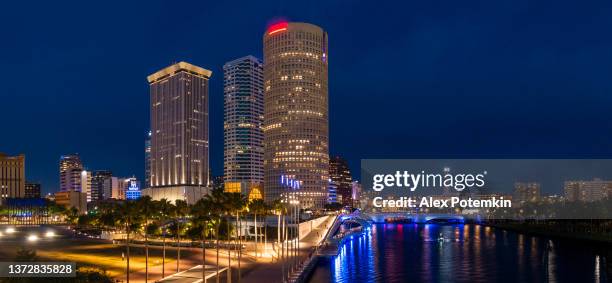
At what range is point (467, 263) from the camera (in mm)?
122438

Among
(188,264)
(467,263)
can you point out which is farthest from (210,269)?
(467,263)

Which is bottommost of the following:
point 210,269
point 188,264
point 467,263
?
point 467,263

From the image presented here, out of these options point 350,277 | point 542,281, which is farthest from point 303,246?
point 542,281

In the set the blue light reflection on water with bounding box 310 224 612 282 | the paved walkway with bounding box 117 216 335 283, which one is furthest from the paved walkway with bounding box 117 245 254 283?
the blue light reflection on water with bounding box 310 224 612 282

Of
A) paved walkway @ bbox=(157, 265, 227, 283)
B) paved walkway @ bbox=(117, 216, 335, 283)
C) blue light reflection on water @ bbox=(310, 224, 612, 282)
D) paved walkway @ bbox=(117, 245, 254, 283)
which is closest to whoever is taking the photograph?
paved walkway @ bbox=(157, 265, 227, 283)

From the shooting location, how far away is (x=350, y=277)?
101125 mm

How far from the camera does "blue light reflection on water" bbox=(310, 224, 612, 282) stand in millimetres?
102375

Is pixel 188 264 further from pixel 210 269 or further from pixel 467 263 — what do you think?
pixel 467 263

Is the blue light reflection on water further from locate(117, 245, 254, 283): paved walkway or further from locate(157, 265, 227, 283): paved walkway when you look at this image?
locate(157, 265, 227, 283): paved walkway

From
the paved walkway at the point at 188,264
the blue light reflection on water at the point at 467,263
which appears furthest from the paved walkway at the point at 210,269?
the blue light reflection on water at the point at 467,263

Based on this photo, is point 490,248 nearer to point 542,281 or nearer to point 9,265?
point 542,281

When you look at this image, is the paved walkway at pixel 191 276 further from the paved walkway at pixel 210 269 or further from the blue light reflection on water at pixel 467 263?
the blue light reflection on water at pixel 467 263

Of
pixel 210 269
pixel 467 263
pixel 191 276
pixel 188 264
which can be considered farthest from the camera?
pixel 467 263

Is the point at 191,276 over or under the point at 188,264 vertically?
over
